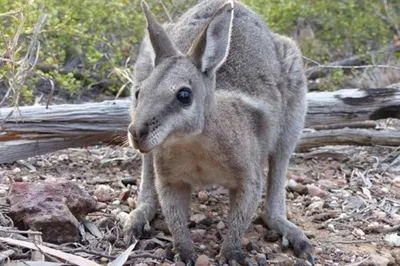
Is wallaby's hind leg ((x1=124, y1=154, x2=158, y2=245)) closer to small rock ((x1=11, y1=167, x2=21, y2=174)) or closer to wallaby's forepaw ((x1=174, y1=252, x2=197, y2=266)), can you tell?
wallaby's forepaw ((x1=174, y1=252, x2=197, y2=266))

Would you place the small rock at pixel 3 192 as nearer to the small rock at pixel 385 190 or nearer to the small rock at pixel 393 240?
the small rock at pixel 393 240

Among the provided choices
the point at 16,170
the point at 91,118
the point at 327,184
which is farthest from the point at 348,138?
the point at 16,170

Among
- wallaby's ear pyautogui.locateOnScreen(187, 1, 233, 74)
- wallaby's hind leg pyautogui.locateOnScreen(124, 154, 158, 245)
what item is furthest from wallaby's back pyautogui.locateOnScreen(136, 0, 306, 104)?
wallaby's hind leg pyautogui.locateOnScreen(124, 154, 158, 245)

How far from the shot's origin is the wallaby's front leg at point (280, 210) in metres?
4.51

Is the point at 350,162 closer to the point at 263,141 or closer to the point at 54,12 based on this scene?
the point at 263,141

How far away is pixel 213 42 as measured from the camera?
4.03m

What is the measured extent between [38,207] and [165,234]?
0.96 meters

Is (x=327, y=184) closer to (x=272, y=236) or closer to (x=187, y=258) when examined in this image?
(x=272, y=236)

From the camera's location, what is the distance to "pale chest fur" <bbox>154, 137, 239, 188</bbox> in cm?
400

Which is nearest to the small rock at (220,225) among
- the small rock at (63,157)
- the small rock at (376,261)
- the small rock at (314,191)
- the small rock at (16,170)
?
the small rock at (376,261)

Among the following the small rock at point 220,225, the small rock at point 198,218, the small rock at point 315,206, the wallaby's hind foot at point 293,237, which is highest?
the small rock at point 198,218

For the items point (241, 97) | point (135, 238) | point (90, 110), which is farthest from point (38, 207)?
point (90, 110)

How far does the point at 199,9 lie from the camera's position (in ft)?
17.3

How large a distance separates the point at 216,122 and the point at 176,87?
0.42 m
